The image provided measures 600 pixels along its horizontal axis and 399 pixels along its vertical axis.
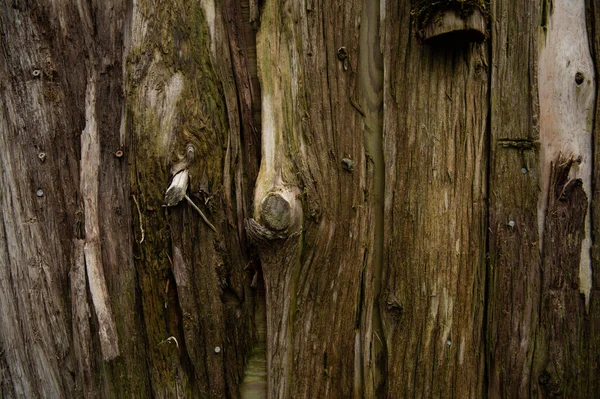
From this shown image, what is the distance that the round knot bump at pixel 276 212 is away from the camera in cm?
135

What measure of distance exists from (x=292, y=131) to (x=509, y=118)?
0.75 metres

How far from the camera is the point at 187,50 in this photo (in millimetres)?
1456

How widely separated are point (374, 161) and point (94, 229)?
1.00 m

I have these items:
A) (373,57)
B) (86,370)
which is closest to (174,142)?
(373,57)

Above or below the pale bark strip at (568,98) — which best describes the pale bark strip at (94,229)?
below

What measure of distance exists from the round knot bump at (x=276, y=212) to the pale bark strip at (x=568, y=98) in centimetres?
89

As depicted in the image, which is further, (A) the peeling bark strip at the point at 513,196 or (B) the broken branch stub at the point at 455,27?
(A) the peeling bark strip at the point at 513,196

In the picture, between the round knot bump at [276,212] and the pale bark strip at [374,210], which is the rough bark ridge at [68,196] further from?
the pale bark strip at [374,210]

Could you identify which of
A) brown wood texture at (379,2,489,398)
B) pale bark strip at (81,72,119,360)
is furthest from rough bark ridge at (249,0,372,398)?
pale bark strip at (81,72,119,360)

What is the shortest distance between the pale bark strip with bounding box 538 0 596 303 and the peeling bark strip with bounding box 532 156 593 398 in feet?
0.09

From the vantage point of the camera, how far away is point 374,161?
5.02 ft

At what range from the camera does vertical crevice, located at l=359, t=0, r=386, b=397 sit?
59.7 inches

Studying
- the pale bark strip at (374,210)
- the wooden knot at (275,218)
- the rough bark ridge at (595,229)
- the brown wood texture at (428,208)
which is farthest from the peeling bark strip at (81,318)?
the rough bark ridge at (595,229)

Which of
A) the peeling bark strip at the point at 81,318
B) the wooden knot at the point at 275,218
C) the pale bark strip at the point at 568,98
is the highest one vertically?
the pale bark strip at the point at 568,98
